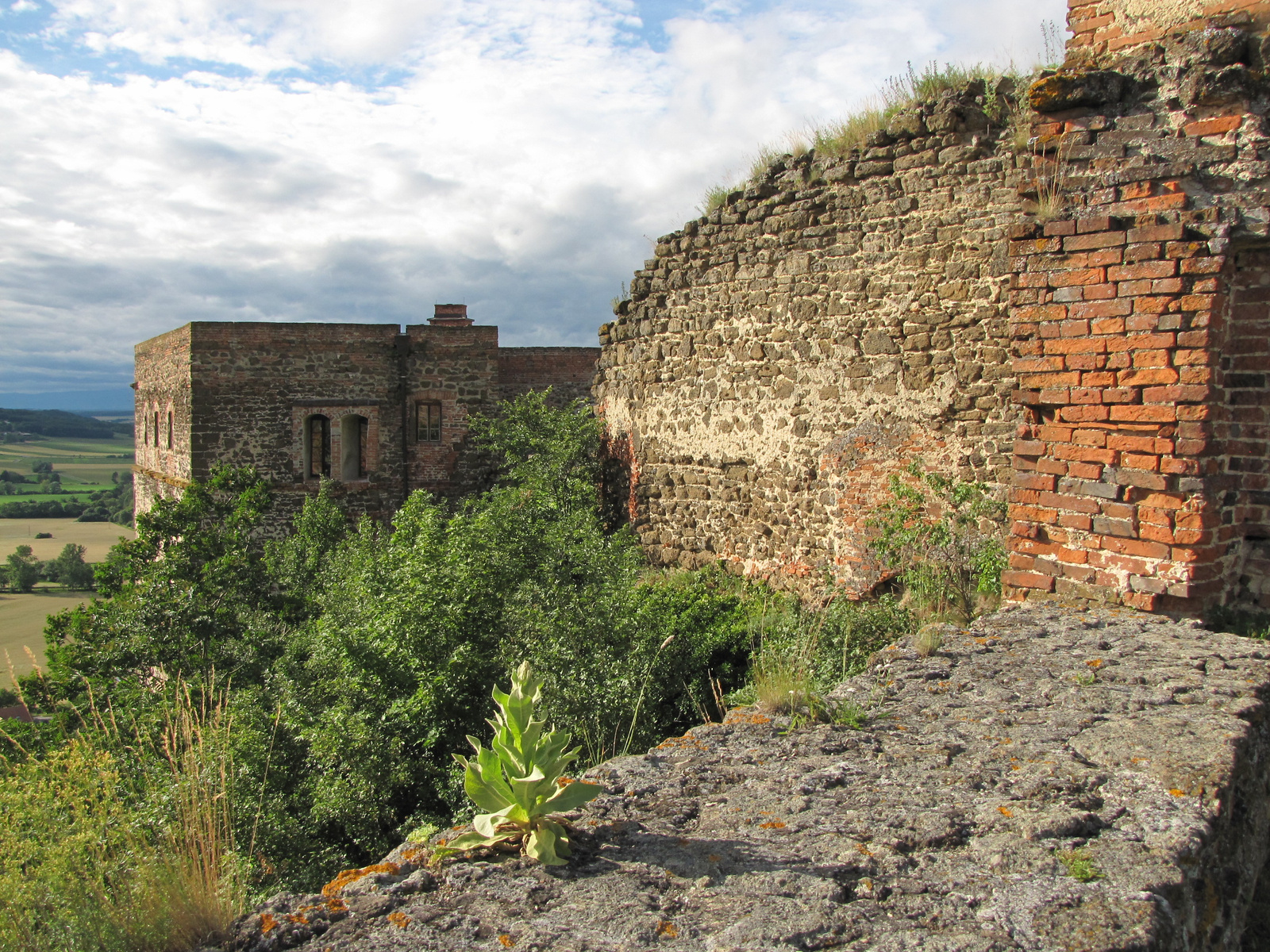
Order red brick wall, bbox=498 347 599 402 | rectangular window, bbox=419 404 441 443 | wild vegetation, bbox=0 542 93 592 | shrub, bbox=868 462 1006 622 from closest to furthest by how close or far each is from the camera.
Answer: shrub, bbox=868 462 1006 622, rectangular window, bbox=419 404 441 443, red brick wall, bbox=498 347 599 402, wild vegetation, bbox=0 542 93 592

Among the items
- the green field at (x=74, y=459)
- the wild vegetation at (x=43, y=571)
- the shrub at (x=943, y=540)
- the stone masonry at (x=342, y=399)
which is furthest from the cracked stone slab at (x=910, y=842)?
the green field at (x=74, y=459)

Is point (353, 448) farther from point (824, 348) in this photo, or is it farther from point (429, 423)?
point (824, 348)

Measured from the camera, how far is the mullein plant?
93.1 inches

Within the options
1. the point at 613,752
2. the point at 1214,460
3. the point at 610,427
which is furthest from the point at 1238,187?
the point at 610,427

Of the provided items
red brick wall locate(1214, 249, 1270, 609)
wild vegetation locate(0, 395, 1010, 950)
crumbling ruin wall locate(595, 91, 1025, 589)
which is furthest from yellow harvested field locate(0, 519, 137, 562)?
red brick wall locate(1214, 249, 1270, 609)

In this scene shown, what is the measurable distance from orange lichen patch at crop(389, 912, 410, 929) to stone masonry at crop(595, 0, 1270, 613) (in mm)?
3907

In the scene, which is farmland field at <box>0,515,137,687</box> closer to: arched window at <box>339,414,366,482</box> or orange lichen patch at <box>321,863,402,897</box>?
arched window at <box>339,414,366,482</box>

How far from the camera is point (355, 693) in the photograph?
19.8 ft

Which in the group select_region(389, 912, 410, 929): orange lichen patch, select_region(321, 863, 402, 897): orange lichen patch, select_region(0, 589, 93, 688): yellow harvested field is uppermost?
select_region(389, 912, 410, 929): orange lichen patch

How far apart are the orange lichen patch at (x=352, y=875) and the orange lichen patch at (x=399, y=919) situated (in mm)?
215

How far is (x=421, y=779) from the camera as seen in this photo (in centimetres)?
554

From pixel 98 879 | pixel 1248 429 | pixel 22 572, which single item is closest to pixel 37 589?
pixel 22 572

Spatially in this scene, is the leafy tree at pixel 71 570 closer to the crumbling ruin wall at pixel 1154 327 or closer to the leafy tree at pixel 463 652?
the leafy tree at pixel 463 652

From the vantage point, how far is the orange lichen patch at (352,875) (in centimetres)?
232
